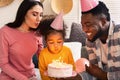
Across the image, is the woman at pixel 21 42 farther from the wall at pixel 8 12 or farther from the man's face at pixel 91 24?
the wall at pixel 8 12

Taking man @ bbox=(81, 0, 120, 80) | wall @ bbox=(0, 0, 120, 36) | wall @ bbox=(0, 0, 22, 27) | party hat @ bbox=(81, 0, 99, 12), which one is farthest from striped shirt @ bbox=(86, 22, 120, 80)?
wall @ bbox=(0, 0, 22, 27)

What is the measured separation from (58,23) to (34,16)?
0.64ft

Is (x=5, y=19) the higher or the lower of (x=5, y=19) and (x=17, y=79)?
the higher

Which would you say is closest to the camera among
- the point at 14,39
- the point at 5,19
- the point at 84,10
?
the point at 84,10

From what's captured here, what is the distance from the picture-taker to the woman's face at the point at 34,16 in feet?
5.82

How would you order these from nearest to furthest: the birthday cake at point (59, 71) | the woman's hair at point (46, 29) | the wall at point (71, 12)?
the birthday cake at point (59, 71) < the woman's hair at point (46, 29) < the wall at point (71, 12)

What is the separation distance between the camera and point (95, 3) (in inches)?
66.2

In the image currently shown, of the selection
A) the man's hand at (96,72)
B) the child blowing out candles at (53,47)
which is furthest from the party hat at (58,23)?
the man's hand at (96,72)

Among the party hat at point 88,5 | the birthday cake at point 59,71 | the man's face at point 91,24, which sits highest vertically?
the party hat at point 88,5

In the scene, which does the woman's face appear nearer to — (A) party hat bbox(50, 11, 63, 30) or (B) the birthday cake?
(A) party hat bbox(50, 11, 63, 30)

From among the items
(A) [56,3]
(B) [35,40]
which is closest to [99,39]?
(B) [35,40]

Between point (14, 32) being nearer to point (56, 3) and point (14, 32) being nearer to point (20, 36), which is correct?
point (20, 36)

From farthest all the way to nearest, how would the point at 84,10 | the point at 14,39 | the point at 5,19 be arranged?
1. the point at 5,19
2. the point at 14,39
3. the point at 84,10

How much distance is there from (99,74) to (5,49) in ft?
2.21
